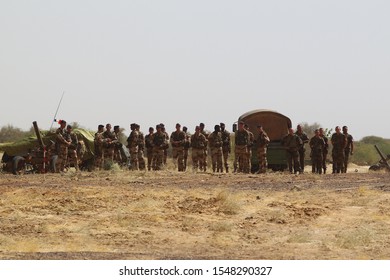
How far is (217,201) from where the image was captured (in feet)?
64.3

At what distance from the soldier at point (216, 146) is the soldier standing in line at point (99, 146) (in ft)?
12.2

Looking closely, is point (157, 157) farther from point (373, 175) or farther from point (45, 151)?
point (373, 175)

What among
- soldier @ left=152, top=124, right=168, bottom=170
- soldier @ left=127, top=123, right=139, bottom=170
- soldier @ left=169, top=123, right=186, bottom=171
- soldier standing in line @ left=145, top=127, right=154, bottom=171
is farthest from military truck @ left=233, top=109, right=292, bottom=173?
soldier @ left=127, top=123, right=139, bottom=170

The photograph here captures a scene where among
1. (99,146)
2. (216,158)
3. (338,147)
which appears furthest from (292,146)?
(99,146)

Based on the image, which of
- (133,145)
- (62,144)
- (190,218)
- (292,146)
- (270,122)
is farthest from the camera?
(270,122)

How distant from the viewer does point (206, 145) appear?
29750mm

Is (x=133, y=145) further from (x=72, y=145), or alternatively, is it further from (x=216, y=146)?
(x=216, y=146)

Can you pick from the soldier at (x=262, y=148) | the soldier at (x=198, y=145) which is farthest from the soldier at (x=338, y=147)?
the soldier at (x=198, y=145)

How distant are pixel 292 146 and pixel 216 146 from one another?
2643 mm

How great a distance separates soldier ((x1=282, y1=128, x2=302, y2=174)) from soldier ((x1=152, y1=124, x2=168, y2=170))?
13.0 feet

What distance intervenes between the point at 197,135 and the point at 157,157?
1537 millimetres

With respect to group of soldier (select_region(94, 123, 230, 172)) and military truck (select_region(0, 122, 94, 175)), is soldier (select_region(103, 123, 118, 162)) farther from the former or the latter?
military truck (select_region(0, 122, 94, 175))

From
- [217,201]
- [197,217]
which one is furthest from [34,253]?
[217,201]
